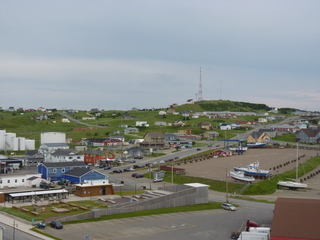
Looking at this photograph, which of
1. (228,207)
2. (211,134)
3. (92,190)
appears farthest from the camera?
(211,134)

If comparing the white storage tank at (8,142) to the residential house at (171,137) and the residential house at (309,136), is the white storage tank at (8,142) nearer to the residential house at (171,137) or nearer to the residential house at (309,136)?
the residential house at (171,137)

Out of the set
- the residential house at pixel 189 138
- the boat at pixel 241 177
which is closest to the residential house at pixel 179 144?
the residential house at pixel 189 138

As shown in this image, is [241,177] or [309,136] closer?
[241,177]

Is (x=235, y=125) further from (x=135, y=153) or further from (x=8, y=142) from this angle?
(x=8, y=142)

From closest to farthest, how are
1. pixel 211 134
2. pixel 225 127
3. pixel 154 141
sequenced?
pixel 154 141 → pixel 211 134 → pixel 225 127

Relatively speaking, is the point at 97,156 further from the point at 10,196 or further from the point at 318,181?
the point at 318,181

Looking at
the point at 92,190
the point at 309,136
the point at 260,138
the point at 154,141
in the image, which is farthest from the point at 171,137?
the point at 92,190

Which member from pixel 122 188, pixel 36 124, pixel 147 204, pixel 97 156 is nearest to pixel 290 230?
pixel 147 204
